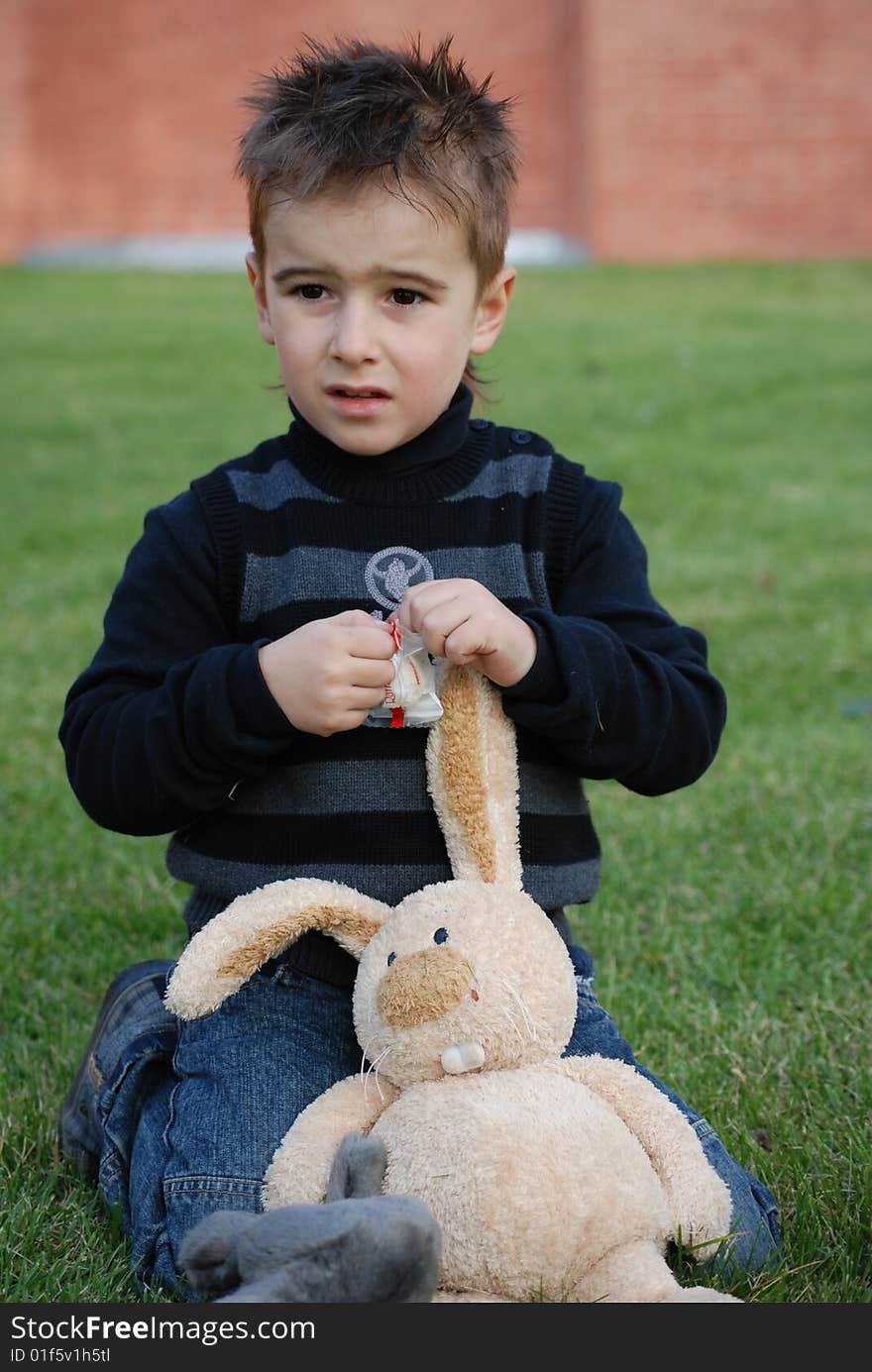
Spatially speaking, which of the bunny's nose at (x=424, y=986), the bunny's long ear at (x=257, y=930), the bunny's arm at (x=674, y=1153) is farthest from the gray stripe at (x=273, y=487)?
the bunny's arm at (x=674, y=1153)

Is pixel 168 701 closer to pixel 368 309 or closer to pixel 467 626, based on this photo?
pixel 467 626

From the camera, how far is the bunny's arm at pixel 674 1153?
1.53 m

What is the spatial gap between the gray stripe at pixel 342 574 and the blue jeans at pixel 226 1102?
43 centimetres

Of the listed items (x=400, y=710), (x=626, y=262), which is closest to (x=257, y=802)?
(x=400, y=710)

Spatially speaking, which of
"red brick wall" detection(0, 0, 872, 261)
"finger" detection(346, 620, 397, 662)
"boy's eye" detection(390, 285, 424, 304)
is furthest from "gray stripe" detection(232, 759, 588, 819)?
"red brick wall" detection(0, 0, 872, 261)

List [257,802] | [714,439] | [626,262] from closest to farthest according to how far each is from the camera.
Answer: [257,802], [714,439], [626,262]

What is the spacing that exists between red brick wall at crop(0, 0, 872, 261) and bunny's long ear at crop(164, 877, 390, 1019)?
48.0 feet

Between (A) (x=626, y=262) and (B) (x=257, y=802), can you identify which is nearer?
(B) (x=257, y=802)

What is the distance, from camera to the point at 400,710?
1.69 meters

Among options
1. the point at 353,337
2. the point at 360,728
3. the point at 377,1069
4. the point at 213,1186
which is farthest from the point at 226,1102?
the point at 353,337

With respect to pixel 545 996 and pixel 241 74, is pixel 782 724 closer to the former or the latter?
pixel 545 996

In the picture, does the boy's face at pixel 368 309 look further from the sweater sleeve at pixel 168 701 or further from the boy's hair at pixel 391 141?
the sweater sleeve at pixel 168 701

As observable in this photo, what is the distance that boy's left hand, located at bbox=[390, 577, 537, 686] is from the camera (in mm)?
1591

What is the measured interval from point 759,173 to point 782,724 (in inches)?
553
